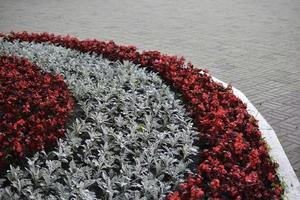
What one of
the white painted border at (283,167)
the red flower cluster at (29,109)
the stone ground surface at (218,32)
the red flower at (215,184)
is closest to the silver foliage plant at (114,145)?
the red flower cluster at (29,109)

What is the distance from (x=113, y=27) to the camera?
43.5 feet

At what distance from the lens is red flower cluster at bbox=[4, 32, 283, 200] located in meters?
3.22

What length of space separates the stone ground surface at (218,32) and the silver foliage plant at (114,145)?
163 centimetres

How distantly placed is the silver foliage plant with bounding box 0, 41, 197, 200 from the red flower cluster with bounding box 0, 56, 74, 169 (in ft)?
0.47

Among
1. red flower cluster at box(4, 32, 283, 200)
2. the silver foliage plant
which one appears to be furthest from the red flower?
the silver foliage plant

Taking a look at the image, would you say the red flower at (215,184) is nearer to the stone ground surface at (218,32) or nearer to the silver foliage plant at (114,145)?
the silver foliage plant at (114,145)

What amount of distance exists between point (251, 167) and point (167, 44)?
7.68 meters

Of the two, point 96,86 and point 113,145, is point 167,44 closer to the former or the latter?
point 96,86

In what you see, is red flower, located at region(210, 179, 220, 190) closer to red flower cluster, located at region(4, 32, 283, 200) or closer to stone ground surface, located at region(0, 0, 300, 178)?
red flower cluster, located at region(4, 32, 283, 200)

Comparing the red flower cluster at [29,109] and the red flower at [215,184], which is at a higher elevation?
the red flower cluster at [29,109]

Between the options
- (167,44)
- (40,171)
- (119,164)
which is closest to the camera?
(40,171)

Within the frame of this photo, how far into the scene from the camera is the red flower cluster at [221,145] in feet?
10.6

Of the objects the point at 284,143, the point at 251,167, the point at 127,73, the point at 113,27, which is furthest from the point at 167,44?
the point at 251,167

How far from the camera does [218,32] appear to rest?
12719mm
